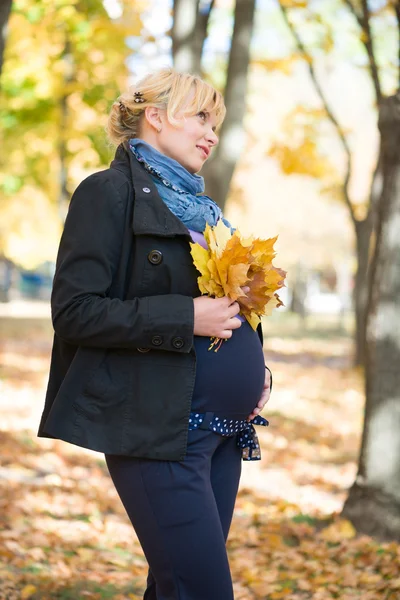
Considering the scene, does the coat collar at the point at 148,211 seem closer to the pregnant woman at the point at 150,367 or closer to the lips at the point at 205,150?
the pregnant woman at the point at 150,367

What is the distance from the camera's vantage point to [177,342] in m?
2.34

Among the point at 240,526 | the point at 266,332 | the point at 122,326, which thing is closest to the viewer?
the point at 122,326

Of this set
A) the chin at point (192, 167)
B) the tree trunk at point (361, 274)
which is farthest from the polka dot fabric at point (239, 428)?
the tree trunk at point (361, 274)

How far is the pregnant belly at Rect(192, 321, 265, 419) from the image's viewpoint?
243 centimetres

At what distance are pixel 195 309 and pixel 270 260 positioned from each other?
319 millimetres

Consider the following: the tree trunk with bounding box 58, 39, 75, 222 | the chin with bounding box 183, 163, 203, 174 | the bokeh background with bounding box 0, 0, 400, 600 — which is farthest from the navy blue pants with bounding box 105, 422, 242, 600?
the tree trunk with bounding box 58, 39, 75, 222

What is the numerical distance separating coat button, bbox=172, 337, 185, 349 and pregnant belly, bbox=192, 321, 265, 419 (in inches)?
4.8

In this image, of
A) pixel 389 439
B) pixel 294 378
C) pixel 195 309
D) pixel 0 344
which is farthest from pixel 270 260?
pixel 0 344

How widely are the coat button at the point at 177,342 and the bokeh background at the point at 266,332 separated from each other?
52.6 inches

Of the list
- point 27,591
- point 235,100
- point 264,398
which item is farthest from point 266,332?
point 264,398

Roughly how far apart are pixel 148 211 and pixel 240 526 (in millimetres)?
3842

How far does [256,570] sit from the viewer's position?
15.7ft

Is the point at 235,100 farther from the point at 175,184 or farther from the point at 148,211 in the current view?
the point at 148,211

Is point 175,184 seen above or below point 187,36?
below
